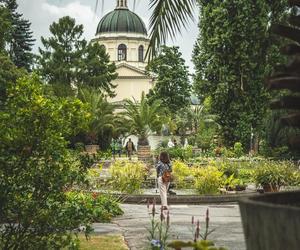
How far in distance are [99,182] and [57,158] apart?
14762 mm

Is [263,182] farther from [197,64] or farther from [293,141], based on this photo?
[197,64]

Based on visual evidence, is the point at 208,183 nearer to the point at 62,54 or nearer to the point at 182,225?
the point at 182,225

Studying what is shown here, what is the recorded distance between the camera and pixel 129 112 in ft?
151

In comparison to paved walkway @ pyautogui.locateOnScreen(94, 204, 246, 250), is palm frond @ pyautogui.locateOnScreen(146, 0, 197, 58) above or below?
above

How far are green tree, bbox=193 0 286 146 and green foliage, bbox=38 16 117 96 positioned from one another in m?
21.3

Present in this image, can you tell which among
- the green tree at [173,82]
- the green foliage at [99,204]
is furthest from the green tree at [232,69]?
the green foliage at [99,204]

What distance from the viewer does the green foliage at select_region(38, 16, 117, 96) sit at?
219 feet

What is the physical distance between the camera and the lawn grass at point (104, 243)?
1107 centimetres

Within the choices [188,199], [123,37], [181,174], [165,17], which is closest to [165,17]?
[165,17]

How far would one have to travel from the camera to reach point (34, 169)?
25.4 ft

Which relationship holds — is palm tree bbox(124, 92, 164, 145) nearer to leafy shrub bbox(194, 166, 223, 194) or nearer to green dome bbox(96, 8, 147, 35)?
leafy shrub bbox(194, 166, 223, 194)

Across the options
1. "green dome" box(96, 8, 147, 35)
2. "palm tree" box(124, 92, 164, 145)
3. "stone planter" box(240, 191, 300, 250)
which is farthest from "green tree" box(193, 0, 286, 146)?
"green dome" box(96, 8, 147, 35)

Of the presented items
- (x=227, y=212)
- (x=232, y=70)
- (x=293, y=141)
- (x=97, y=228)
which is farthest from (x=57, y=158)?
(x=232, y=70)

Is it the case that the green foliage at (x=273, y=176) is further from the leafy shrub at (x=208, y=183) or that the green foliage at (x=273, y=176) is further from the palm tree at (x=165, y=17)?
the palm tree at (x=165, y=17)
